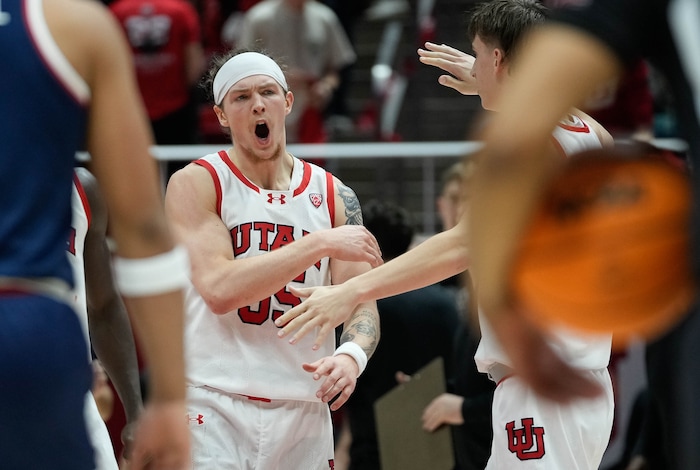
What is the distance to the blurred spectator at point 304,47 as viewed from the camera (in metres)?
10.4

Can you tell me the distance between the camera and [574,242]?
2.17 meters

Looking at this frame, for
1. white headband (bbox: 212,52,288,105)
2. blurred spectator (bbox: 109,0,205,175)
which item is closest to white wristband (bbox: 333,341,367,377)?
white headband (bbox: 212,52,288,105)

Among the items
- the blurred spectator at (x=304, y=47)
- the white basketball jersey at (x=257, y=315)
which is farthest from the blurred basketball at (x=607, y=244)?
the blurred spectator at (x=304, y=47)

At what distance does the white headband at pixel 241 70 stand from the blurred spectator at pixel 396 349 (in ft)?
6.07

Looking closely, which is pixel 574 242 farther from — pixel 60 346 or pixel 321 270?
pixel 321 270

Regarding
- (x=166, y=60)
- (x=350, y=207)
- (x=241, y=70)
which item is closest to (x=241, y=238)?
(x=350, y=207)

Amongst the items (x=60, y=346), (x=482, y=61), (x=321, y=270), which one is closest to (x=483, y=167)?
(x=60, y=346)

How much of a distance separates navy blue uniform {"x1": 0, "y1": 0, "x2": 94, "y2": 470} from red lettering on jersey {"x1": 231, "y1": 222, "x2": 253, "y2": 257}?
240 centimetres

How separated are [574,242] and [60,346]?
45.2 inches

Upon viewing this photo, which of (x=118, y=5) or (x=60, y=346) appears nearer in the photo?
(x=60, y=346)

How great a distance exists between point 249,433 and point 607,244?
9.91 ft

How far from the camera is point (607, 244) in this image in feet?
7.14

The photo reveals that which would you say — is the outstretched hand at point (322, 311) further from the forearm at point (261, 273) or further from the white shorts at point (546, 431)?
the white shorts at point (546, 431)

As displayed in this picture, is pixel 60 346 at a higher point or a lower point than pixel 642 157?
lower
